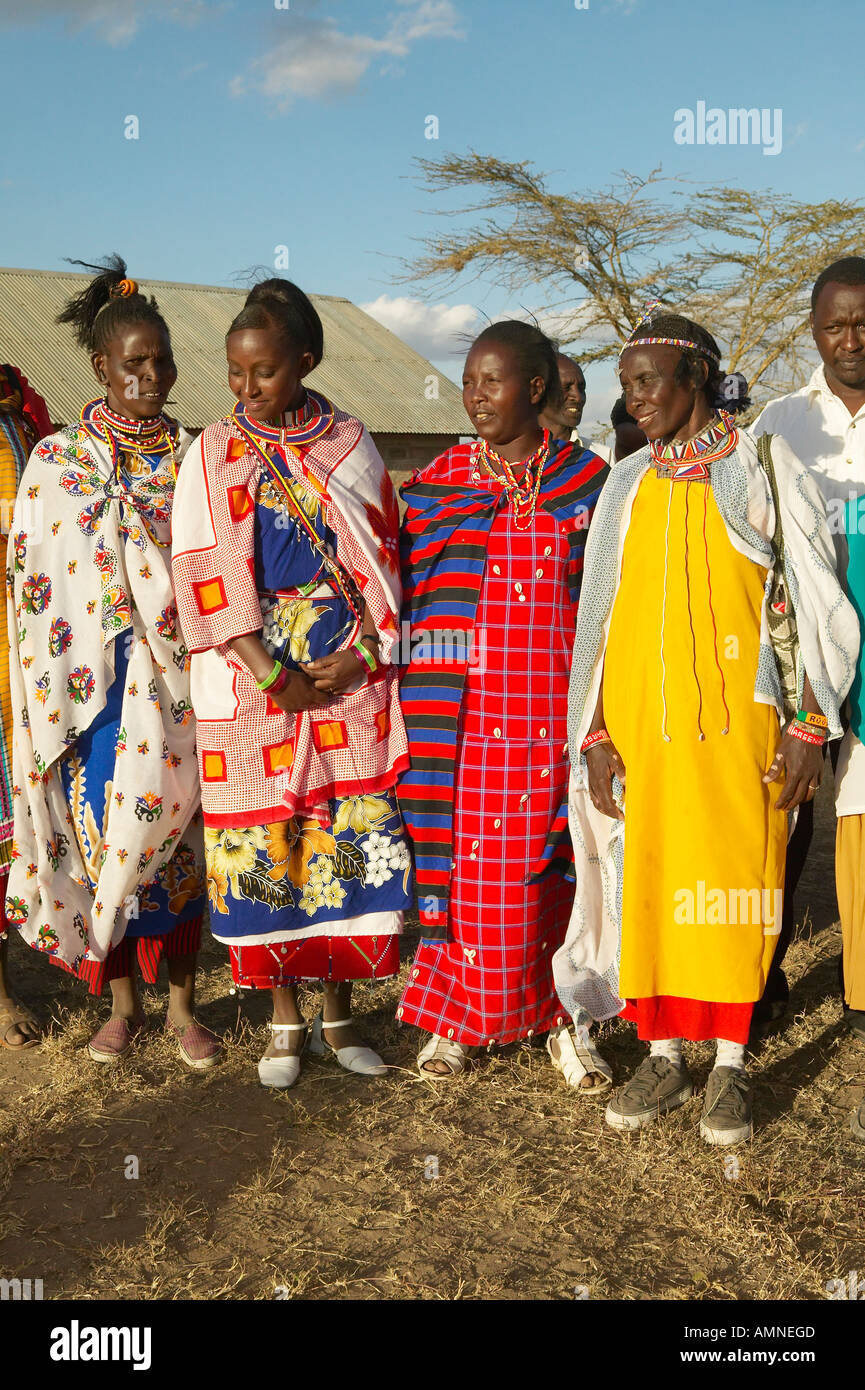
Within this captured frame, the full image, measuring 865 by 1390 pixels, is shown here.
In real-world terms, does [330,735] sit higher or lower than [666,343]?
lower

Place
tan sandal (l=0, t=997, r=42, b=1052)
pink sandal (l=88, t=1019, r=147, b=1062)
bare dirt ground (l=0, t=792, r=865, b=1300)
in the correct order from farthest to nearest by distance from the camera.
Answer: tan sandal (l=0, t=997, r=42, b=1052)
pink sandal (l=88, t=1019, r=147, b=1062)
bare dirt ground (l=0, t=792, r=865, b=1300)

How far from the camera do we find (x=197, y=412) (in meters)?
19.6

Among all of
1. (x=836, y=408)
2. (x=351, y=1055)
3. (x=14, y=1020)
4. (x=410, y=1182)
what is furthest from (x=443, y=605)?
(x=14, y=1020)

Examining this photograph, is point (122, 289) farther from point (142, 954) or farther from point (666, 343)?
point (142, 954)

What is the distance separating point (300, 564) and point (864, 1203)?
7.41 feet

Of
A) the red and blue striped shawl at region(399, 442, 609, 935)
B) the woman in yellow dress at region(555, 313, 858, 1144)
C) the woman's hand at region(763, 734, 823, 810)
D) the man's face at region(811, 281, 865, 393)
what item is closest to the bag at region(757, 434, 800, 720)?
the woman in yellow dress at region(555, 313, 858, 1144)

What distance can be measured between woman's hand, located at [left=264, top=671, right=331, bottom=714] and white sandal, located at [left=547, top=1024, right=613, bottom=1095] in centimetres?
133

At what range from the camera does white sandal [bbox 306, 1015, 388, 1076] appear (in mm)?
3578

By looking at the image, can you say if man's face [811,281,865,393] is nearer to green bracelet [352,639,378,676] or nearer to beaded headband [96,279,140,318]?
green bracelet [352,639,378,676]

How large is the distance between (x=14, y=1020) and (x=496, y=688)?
2058 millimetres

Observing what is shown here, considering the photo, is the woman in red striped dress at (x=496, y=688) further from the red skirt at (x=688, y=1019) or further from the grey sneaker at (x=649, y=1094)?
the red skirt at (x=688, y=1019)

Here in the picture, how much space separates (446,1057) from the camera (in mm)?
3545
